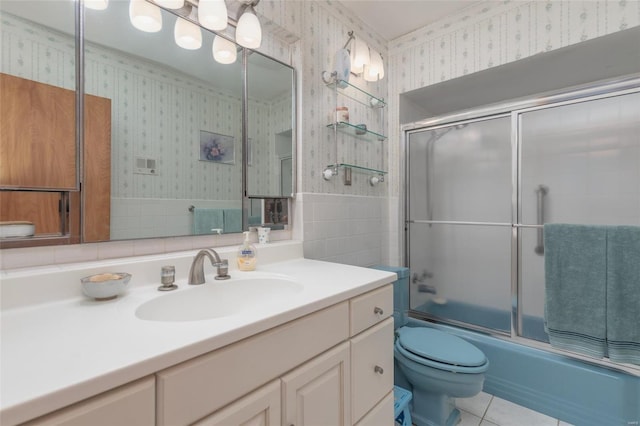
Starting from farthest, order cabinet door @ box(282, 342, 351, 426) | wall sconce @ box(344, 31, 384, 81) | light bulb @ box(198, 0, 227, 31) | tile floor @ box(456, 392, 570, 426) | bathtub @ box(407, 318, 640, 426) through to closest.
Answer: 1. wall sconce @ box(344, 31, 384, 81)
2. tile floor @ box(456, 392, 570, 426)
3. bathtub @ box(407, 318, 640, 426)
4. light bulb @ box(198, 0, 227, 31)
5. cabinet door @ box(282, 342, 351, 426)

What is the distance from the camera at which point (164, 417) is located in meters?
0.52

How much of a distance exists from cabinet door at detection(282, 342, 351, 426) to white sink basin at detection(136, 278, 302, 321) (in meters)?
0.26

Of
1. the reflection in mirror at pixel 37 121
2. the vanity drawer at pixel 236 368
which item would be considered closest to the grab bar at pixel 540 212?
the vanity drawer at pixel 236 368

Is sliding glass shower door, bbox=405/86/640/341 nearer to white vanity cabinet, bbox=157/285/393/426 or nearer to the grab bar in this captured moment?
the grab bar

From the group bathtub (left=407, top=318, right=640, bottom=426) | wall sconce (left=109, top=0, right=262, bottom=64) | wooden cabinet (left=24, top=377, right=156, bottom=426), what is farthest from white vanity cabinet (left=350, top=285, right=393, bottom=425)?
wall sconce (left=109, top=0, right=262, bottom=64)

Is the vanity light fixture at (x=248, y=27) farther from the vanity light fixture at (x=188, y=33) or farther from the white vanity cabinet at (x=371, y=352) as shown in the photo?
the white vanity cabinet at (x=371, y=352)

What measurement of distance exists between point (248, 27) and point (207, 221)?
865 millimetres

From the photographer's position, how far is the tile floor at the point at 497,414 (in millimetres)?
1467

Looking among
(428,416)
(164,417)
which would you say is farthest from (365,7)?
(428,416)

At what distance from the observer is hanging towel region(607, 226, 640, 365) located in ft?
4.23

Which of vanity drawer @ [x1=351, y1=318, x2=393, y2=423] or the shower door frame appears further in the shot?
the shower door frame

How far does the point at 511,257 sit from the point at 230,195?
1.74 m

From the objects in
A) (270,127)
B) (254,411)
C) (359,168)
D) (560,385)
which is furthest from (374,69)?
(560,385)

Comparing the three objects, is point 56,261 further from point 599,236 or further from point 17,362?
point 599,236
